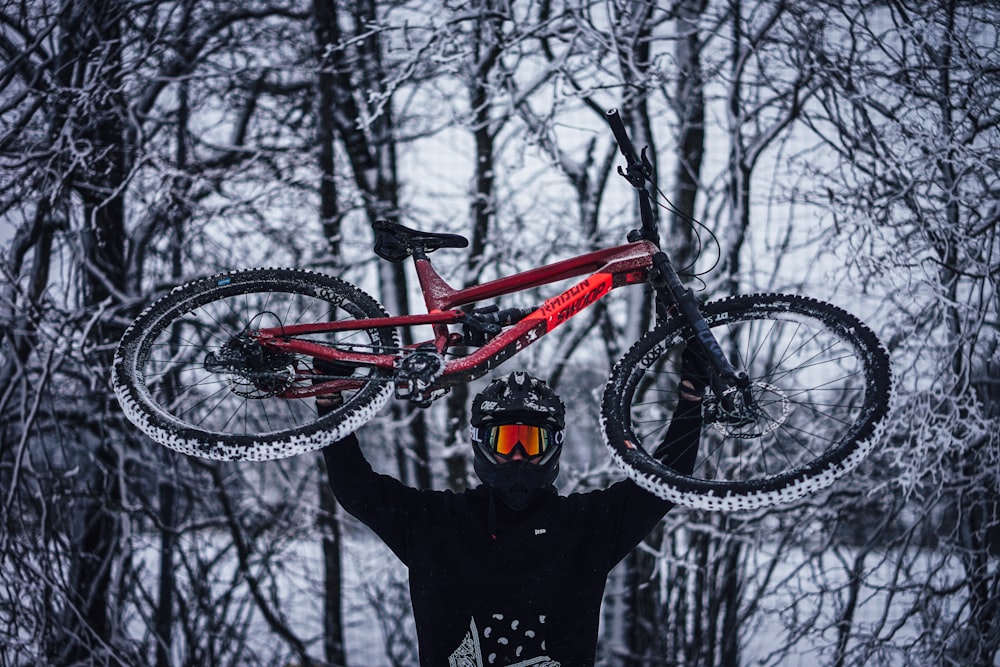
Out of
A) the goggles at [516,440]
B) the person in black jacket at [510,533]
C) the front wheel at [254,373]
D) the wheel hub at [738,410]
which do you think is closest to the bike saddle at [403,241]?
the front wheel at [254,373]

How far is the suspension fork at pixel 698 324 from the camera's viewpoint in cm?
187

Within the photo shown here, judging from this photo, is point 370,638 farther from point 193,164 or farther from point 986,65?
point 986,65

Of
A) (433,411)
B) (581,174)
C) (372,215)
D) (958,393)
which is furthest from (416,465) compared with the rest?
(958,393)

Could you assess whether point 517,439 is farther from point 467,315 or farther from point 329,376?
point 329,376

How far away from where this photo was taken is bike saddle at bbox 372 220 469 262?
2238 mm

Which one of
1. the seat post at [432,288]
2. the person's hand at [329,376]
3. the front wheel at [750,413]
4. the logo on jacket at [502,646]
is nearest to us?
the front wheel at [750,413]

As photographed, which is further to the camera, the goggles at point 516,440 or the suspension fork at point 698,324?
the goggles at point 516,440

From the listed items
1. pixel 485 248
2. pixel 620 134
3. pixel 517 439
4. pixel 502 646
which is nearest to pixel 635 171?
pixel 620 134

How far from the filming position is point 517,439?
2014mm

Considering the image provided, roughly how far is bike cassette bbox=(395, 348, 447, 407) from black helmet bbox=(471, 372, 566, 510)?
6.2 inches

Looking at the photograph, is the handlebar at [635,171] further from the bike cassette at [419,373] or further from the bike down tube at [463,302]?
the bike cassette at [419,373]

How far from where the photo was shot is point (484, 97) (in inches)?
189

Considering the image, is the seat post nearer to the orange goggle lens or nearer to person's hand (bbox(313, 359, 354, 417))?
person's hand (bbox(313, 359, 354, 417))

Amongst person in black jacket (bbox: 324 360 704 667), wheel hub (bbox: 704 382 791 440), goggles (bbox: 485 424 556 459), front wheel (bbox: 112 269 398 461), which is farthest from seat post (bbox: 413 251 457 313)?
wheel hub (bbox: 704 382 791 440)
